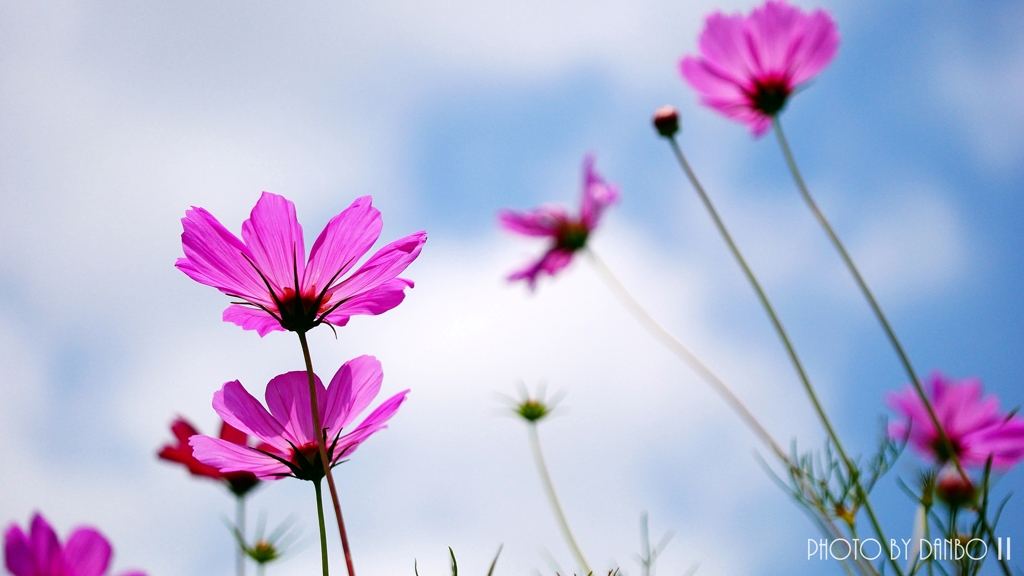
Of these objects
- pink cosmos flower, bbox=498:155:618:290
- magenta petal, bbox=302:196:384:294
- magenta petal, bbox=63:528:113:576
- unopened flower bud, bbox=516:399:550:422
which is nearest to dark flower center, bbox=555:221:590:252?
pink cosmos flower, bbox=498:155:618:290

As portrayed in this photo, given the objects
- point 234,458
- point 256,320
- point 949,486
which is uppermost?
point 949,486

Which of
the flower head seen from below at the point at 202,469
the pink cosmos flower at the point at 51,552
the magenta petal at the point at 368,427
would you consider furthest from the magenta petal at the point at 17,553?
the flower head seen from below at the point at 202,469

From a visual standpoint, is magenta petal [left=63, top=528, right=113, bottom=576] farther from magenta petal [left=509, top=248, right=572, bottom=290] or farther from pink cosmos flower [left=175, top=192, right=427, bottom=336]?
magenta petal [left=509, top=248, right=572, bottom=290]

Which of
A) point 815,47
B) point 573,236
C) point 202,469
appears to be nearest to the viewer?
point 815,47

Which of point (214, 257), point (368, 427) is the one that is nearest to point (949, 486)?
point (368, 427)

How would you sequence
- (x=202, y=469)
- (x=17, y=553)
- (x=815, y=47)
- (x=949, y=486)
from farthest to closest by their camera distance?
1. (x=202, y=469)
2. (x=949, y=486)
3. (x=815, y=47)
4. (x=17, y=553)

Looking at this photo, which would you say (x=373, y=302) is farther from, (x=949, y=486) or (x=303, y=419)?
(x=949, y=486)

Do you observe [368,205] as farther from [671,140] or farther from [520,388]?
[520,388]
